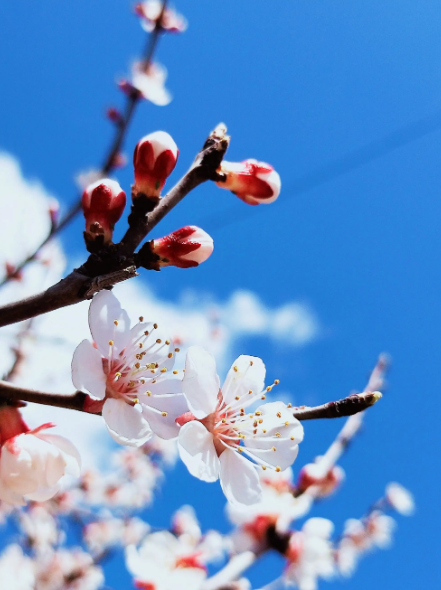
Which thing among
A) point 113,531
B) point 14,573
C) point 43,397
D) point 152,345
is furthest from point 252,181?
point 113,531

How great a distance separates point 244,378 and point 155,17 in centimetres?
263

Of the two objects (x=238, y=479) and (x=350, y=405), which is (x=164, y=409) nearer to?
(x=238, y=479)

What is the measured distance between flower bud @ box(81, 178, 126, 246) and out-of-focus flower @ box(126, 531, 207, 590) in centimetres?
177

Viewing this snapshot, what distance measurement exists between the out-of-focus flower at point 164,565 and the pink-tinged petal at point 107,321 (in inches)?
59.4

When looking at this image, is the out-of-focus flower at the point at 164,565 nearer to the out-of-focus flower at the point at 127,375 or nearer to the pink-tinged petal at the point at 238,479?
Result: the pink-tinged petal at the point at 238,479

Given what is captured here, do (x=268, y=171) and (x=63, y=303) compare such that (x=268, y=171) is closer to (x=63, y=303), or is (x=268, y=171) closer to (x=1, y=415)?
(x=63, y=303)

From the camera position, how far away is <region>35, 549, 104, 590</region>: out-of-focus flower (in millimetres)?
4102

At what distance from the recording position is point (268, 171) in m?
1.34

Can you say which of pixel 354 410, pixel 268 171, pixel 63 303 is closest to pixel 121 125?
pixel 268 171

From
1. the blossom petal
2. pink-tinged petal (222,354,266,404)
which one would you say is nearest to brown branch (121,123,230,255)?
pink-tinged petal (222,354,266,404)

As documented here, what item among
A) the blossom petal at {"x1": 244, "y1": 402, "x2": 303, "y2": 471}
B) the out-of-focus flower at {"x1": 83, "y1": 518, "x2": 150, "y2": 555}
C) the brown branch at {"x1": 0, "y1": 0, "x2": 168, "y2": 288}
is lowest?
the out-of-focus flower at {"x1": 83, "y1": 518, "x2": 150, "y2": 555}

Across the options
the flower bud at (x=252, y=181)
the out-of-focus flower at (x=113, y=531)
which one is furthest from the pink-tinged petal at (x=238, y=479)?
the out-of-focus flower at (x=113, y=531)

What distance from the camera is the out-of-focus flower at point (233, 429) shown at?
103cm

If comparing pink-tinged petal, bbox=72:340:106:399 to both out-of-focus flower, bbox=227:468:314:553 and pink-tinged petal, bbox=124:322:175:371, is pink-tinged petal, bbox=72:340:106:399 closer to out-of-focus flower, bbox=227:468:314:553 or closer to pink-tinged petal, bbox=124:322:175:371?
pink-tinged petal, bbox=124:322:175:371
